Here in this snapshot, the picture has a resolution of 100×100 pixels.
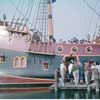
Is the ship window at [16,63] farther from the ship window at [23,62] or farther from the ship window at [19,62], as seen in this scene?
the ship window at [23,62]

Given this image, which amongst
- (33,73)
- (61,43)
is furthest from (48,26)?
(33,73)

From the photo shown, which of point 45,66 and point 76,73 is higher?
point 45,66

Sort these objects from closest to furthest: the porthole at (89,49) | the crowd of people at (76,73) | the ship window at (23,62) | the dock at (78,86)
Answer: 1. the dock at (78,86)
2. the crowd of people at (76,73)
3. the ship window at (23,62)
4. the porthole at (89,49)

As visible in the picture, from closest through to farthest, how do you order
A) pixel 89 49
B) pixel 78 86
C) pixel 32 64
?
pixel 78 86
pixel 32 64
pixel 89 49

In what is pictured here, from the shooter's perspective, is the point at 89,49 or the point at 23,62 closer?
the point at 23,62

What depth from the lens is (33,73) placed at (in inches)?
606

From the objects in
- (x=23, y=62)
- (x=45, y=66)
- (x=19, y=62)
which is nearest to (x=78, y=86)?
(x=45, y=66)

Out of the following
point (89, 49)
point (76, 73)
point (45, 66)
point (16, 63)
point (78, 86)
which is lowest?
point (78, 86)

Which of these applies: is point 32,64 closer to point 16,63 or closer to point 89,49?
point 16,63

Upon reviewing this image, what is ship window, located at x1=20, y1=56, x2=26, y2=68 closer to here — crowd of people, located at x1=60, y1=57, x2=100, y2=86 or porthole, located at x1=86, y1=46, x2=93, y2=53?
crowd of people, located at x1=60, y1=57, x2=100, y2=86

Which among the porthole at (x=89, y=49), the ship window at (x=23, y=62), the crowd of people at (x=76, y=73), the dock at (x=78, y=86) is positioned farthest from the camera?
A: the porthole at (x=89, y=49)

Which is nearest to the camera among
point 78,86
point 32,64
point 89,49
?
point 78,86

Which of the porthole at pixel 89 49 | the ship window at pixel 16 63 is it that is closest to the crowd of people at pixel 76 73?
the porthole at pixel 89 49

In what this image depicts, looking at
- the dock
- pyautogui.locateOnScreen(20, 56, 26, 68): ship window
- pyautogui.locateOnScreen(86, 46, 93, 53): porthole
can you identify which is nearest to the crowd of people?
the dock
